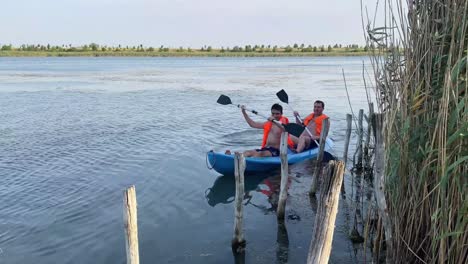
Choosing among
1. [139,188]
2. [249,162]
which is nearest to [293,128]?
[249,162]

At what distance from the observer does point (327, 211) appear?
14.2ft

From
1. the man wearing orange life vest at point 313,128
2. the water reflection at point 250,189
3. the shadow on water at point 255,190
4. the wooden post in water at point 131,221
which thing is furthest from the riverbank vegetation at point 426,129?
the man wearing orange life vest at point 313,128

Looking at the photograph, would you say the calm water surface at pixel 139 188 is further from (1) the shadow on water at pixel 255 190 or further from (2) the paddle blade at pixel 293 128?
(2) the paddle blade at pixel 293 128

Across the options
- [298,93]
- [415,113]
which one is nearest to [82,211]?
[415,113]

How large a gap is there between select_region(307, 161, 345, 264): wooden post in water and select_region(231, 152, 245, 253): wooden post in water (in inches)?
108

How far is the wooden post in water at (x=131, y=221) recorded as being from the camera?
4.68m

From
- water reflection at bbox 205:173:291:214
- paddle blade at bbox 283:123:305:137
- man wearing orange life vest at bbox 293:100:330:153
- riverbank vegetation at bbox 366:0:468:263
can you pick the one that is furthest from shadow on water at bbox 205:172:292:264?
riverbank vegetation at bbox 366:0:468:263

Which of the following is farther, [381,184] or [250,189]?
[250,189]

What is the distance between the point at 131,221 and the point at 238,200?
2.61 metres

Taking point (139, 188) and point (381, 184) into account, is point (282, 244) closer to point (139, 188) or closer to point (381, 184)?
point (381, 184)

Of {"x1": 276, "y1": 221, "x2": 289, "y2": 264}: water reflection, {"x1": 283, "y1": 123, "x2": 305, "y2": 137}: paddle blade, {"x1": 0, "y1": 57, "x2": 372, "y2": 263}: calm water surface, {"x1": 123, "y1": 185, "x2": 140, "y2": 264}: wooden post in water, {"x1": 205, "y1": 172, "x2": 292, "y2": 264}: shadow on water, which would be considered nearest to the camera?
{"x1": 123, "y1": 185, "x2": 140, "y2": 264}: wooden post in water

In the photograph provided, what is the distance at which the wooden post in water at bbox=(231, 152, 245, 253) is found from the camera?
7148 millimetres

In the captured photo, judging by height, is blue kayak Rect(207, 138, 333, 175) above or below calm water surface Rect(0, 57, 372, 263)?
above

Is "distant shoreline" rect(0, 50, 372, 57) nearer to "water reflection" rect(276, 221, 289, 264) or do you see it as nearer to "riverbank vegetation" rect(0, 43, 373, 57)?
"riverbank vegetation" rect(0, 43, 373, 57)
